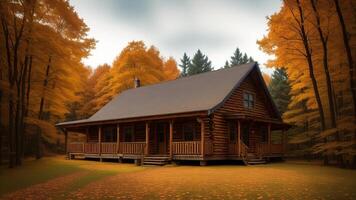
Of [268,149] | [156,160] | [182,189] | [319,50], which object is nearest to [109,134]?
[156,160]

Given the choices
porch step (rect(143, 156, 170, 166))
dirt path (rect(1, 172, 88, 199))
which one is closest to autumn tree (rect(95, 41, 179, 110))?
porch step (rect(143, 156, 170, 166))

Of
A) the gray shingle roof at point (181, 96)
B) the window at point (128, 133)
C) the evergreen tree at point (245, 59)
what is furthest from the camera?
the evergreen tree at point (245, 59)

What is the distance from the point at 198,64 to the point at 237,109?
42.8m

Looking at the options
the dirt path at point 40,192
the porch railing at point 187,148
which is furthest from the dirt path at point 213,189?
the porch railing at point 187,148

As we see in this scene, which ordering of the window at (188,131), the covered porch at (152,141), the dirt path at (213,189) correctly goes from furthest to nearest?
the window at (188,131), the covered porch at (152,141), the dirt path at (213,189)

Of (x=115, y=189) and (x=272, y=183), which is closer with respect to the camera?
(x=115, y=189)

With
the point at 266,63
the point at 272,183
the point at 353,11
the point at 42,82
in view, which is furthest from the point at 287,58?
the point at 42,82

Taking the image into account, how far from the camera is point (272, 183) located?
1323 cm

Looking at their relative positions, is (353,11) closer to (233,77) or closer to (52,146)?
(233,77)

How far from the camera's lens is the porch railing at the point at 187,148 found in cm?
2269

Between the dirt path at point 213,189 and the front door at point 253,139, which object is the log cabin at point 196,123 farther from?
the dirt path at point 213,189

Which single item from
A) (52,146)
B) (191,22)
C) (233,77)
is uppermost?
(191,22)

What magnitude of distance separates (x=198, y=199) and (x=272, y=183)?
174 inches

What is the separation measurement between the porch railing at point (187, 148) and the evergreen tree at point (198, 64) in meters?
44.8
